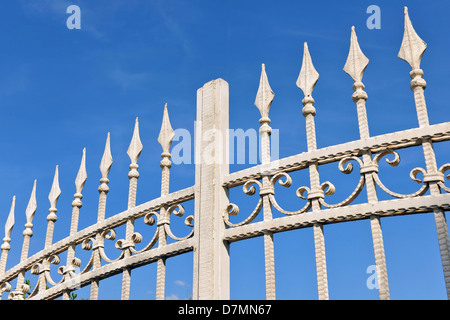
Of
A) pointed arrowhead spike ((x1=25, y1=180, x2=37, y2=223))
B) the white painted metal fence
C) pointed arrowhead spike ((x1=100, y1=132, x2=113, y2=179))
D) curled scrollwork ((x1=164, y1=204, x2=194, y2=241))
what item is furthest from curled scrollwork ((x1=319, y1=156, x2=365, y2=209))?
pointed arrowhead spike ((x1=25, y1=180, x2=37, y2=223))

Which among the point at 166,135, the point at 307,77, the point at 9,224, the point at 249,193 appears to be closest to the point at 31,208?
the point at 9,224

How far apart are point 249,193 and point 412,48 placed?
1996mm

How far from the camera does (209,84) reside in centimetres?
604

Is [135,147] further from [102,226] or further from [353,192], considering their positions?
[353,192]

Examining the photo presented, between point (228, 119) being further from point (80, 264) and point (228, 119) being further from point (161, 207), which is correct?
point (80, 264)

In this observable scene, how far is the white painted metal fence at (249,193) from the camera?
438 cm

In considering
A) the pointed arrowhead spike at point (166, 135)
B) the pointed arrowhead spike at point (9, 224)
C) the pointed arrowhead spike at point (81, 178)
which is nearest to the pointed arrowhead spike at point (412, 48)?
the pointed arrowhead spike at point (166, 135)

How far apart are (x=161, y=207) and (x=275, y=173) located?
4.83 ft

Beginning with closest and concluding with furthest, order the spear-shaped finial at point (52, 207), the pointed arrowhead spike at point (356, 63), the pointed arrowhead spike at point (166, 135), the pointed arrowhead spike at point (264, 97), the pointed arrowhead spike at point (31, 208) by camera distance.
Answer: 1. the pointed arrowhead spike at point (356, 63)
2. the pointed arrowhead spike at point (264, 97)
3. the pointed arrowhead spike at point (166, 135)
4. the spear-shaped finial at point (52, 207)
5. the pointed arrowhead spike at point (31, 208)

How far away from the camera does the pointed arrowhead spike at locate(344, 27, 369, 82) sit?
16.1 ft

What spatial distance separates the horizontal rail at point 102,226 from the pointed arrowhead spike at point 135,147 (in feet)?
2.05

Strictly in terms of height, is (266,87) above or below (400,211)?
above

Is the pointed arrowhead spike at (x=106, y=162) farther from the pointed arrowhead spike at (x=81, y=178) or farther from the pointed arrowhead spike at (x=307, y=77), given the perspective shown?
the pointed arrowhead spike at (x=307, y=77)
